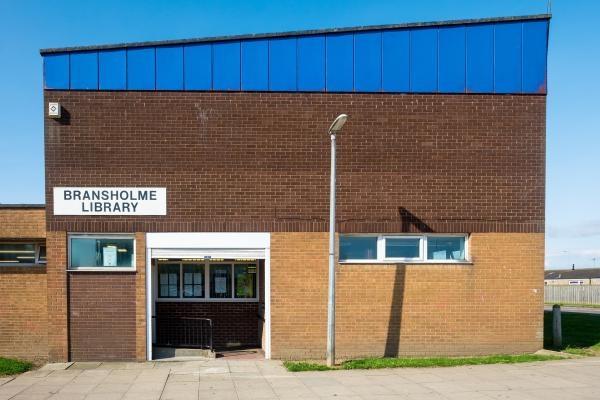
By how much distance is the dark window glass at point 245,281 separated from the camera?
1599cm

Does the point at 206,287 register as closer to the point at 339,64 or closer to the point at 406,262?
the point at 406,262

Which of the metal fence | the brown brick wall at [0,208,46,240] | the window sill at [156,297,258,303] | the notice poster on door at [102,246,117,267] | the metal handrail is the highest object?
the brown brick wall at [0,208,46,240]

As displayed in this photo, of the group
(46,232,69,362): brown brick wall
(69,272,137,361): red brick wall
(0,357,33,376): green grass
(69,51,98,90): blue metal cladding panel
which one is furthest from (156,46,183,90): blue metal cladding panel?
(0,357,33,376): green grass

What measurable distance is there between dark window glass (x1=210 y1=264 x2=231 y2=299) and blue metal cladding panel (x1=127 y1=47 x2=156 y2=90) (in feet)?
16.2

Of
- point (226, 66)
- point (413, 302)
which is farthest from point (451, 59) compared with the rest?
point (413, 302)

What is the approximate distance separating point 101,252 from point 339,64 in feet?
21.8

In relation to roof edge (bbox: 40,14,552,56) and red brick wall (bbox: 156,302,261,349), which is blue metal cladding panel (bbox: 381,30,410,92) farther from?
red brick wall (bbox: 156,302,261,349)

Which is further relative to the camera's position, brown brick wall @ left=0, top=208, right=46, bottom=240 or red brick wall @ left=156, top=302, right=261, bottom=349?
red brick wall @ left=156, top=302, right=261, bottom=349

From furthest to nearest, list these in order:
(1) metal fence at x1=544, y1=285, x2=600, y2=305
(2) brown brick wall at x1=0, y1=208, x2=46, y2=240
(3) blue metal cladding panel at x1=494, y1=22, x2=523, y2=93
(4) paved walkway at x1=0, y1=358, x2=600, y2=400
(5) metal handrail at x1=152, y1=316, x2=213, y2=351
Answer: (1) metal fence at x1=544, y1=285, x2=600, y2=305 < (5) metal handrail at x1=152, y1=316, x2=213, y2=351 < (2) brown brick wall at x1=0, y1=208, x2=46, y2=240 < (3) blue metal cladding panel at x1=494, y1=22, x2=523, y2=93 < (4) paved walkway at x1=0, y1=358, x2=600, y2=400

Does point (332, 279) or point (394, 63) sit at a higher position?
point (394, 63)

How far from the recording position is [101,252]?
533 inches

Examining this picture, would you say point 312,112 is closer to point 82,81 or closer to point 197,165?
point 197,165

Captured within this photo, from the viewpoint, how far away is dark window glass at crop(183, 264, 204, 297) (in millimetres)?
15820

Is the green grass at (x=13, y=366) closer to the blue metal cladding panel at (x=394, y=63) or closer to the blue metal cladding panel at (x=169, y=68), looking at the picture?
the blue metal cladding panel at (x=169, y=68)
